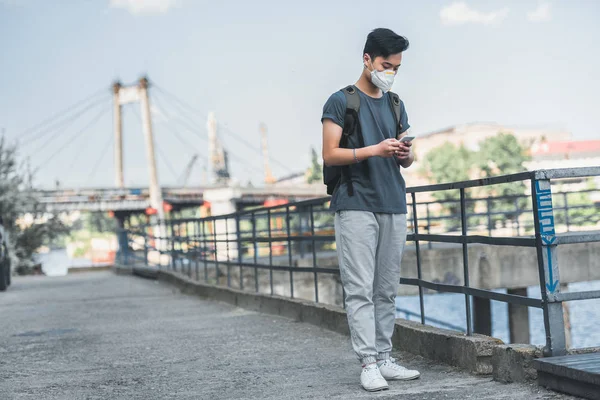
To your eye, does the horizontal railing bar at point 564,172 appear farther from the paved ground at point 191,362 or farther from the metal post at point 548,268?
the paved ground at point 191,362

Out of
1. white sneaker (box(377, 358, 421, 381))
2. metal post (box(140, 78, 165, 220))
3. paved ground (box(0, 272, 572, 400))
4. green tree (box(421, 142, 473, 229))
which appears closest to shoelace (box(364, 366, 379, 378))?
paved ground (box(0, 272, 572, 400))

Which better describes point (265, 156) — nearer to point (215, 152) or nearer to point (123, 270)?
point (215, 152)

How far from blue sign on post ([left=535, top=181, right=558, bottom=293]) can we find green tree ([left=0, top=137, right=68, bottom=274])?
27.1m

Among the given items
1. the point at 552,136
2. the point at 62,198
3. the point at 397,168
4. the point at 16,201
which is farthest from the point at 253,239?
the point at 552,136

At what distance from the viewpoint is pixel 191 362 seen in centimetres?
639

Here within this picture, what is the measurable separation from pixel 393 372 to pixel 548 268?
1.05m

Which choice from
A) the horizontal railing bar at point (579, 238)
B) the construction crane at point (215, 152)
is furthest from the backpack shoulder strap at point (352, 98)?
the construction crane at point (215, 152)

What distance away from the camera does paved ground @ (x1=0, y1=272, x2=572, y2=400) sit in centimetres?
493

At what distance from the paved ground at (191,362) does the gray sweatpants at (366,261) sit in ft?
1.09

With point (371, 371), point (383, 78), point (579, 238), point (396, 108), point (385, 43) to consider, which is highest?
point (385, 43)

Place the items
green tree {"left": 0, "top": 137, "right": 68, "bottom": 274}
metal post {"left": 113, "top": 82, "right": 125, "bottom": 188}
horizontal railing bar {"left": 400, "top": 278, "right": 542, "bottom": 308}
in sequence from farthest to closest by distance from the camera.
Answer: metal post {"left": 113, "top": 82, "right": 125, "bottom": 188} → green tree {"left": 0, "top": 137, "right": 68, "bottom": 274} → horizontal railing bar {"left": 400, "top": 278, "right": 542, "bottom": 308}

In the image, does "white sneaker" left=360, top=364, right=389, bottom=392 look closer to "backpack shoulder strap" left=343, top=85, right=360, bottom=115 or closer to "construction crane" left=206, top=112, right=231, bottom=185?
"backpack shoulder strap" left=343, top=85, right=360, bottom=115

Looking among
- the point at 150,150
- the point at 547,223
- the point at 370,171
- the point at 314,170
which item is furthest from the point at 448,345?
the point at 314,170

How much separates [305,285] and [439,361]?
14311mm
